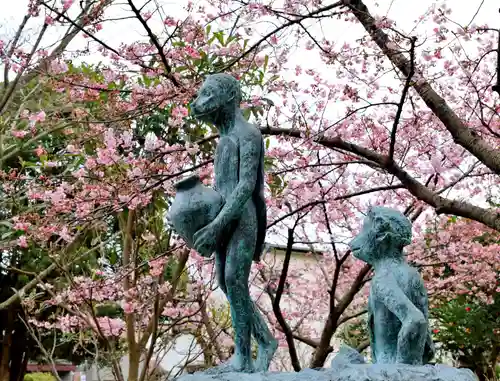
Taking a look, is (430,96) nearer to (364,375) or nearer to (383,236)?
(383,236)

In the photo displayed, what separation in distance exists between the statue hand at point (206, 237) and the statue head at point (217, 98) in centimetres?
61

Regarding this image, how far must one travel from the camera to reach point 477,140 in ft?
16.3

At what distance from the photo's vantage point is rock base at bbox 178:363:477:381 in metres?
2.31

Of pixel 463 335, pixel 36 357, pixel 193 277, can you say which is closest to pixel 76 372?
pixel 36 357

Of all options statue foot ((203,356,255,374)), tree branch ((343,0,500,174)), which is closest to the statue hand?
statue foot ((203,356,255,374))

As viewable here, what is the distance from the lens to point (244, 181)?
9.22 feet

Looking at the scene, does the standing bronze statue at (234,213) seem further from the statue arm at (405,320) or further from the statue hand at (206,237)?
the statue arm at (405,320)

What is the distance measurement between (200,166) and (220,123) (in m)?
2.69

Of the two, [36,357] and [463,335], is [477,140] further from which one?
[36,357]

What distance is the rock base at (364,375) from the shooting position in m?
2.31

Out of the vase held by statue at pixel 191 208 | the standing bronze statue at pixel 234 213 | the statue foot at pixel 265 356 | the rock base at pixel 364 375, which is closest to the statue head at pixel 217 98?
the standing bronze statue at pixel 234 213

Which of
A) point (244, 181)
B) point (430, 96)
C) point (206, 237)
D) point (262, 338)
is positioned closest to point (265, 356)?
point (262, 338)

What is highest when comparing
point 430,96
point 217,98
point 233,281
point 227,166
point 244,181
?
point 430,96

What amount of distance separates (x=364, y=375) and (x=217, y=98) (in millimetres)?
1513
